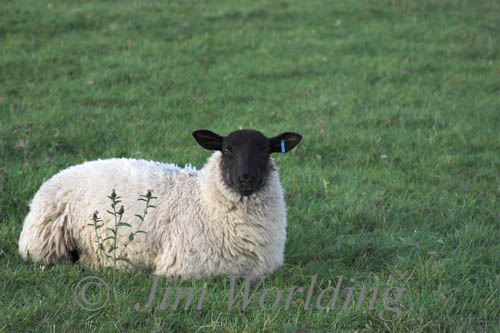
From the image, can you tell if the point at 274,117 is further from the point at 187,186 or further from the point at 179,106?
the point at 187,186

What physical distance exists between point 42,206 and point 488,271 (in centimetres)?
398

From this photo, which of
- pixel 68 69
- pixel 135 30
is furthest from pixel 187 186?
pixel 135 30

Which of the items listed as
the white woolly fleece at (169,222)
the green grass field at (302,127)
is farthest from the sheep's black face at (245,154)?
the green grass field at (302,127)

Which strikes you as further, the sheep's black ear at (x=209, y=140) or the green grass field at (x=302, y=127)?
the sheep's black ear at (x=209, y=140)

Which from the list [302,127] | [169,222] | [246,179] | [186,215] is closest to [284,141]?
[246,179]

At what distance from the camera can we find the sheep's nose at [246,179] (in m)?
4.02

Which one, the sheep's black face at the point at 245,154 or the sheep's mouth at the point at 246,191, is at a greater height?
the sheep's black face at the point at 245,154

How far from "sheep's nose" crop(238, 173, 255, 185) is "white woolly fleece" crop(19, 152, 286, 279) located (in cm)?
22

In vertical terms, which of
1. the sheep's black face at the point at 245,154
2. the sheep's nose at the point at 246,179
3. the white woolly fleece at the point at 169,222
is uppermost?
the sheep's black face at the point at 245,154

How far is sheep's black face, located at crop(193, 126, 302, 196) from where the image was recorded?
4.06 m

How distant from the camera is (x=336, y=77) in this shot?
389 inches

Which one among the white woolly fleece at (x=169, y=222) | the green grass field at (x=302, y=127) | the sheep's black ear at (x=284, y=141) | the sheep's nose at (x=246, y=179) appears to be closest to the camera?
the green grass field at (x=302, y=127)

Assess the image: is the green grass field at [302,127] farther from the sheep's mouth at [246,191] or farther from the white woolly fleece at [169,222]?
the sheep's mouth at [246,191]

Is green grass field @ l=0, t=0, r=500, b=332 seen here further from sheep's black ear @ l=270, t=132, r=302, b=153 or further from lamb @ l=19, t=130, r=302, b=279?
sheep's black ear @ l=270, t=132, r=302, b=153
